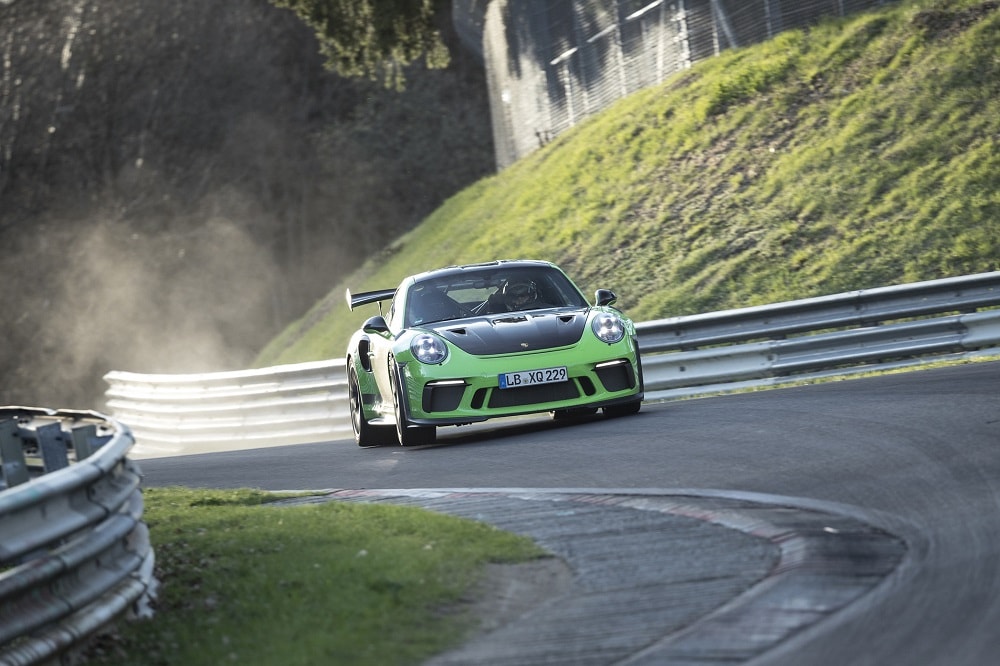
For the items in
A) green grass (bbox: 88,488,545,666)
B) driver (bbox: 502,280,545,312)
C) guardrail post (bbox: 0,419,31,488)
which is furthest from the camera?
driver (bbox: 502,280,545,312)

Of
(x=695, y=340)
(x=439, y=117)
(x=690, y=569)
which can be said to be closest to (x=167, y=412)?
(x=695, y=340)

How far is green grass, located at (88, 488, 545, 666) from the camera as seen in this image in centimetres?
498

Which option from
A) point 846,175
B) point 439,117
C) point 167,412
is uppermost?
point 439,117

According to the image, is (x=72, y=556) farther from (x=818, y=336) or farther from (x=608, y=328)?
(x=818, y=336)

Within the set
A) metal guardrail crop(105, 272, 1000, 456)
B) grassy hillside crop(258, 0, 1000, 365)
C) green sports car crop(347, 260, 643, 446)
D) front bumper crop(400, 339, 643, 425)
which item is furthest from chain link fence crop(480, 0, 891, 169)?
front bumper crop(400, 339, 643, 425)

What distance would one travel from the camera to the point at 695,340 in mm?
14406

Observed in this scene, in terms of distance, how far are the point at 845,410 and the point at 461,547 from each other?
4.35m

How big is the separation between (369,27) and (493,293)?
17110 millimetres

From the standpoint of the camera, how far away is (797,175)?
741 inches

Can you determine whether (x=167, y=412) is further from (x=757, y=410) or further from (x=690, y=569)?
(x=690, y=569)

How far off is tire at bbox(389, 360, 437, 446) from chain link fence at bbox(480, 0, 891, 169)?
477 inches

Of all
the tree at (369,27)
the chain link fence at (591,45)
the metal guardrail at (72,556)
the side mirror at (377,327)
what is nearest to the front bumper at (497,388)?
the side mirror at (377,327)

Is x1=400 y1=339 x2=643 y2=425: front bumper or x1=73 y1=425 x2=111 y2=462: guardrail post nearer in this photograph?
x1=73 y1=425 x2=111 y2=462: guardrail post

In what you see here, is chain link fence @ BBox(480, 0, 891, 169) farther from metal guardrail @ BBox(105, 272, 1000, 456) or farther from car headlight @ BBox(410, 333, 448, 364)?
car headlight @ BBox(410, 333, 448, 364)
